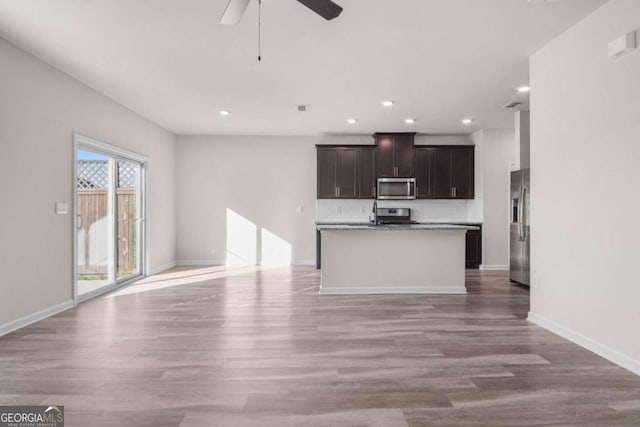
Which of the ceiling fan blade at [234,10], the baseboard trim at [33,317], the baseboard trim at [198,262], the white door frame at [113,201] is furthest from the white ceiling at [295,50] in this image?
the baseboard trim at [198,262]

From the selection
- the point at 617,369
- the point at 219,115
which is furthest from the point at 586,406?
the point at 219,115

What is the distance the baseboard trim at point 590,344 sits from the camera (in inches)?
100

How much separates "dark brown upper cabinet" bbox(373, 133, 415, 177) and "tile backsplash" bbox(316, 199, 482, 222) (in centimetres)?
63

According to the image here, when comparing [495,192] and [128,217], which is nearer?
[128,217]

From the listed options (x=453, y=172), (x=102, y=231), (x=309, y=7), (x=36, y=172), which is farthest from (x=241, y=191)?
(x=309, y=7)

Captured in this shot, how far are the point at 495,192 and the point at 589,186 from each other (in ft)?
13.9

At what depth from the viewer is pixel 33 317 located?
3.64 metres

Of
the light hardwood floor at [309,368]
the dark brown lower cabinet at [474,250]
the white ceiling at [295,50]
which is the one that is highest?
the white ceiling at [295,50]

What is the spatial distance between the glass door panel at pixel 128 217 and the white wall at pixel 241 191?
1.37 meters

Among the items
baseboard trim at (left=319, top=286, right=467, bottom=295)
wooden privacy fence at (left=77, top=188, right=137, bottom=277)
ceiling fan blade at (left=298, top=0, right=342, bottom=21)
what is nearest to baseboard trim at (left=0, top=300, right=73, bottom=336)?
wooden privacy fence at (left=77, top=188, right=137, bottom=277)

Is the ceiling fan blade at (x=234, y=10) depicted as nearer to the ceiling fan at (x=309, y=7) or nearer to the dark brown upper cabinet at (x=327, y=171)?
the ceiling fan at (x=309, y=7)

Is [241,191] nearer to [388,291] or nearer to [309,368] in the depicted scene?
[388,291]

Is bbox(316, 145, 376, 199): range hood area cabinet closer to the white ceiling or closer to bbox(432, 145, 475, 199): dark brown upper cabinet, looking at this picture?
bbox(432, 145, 475, 199): dark brown upper cabinet

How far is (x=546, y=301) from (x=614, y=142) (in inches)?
61.9
